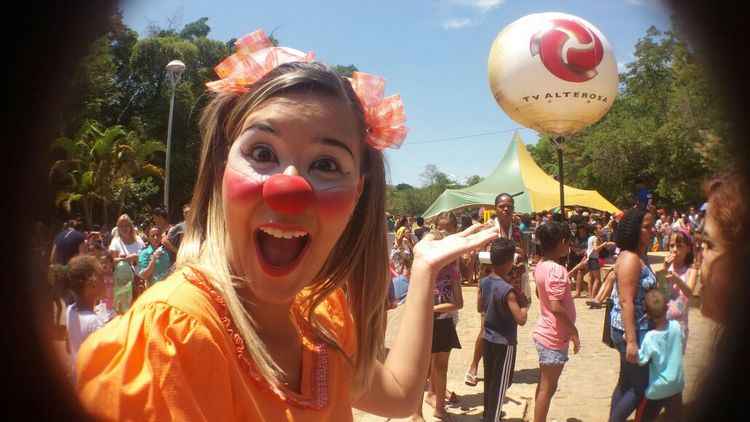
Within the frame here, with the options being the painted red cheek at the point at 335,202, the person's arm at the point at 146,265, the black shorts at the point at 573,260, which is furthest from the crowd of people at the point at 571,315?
the black shorts at the point at 573,260

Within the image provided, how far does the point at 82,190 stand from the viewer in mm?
3611

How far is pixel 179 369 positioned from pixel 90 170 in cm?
374

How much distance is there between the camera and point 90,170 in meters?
3.88

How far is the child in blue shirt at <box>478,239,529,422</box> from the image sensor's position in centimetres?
330

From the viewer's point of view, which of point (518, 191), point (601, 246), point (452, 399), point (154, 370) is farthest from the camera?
point (518, 191)

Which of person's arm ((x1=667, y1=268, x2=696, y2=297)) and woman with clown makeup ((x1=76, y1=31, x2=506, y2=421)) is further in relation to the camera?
person's arm ((x1=667, y1=268, x2=696, y2=297))

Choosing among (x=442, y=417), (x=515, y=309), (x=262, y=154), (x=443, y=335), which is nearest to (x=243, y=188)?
(x=262, y=154)

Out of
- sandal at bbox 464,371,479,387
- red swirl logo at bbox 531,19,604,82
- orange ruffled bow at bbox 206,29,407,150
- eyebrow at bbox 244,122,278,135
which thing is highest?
red swirl logo at bbox 531,19,604,82

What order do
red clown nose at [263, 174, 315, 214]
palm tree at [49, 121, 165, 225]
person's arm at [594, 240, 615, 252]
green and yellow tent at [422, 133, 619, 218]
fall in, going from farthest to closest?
green and yellow tent at [422, 133, 619, 218], person's arm at [594, 240, 615, 252], palm tree at [49, 121, 165, 225], red clown nose at [263, 174, 315, 214]

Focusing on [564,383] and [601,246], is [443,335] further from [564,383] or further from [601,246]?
[601,246]

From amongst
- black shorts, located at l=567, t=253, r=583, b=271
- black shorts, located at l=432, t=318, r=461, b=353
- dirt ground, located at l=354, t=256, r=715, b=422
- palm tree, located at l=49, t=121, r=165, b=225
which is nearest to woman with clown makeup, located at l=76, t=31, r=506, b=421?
palm tree, located at l=49, t=121, r=165, b=225

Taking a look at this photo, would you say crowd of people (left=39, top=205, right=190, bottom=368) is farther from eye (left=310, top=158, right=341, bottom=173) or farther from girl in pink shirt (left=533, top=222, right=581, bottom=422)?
girl in pink shirt (left=533, top=222, right=581, bottom=422)

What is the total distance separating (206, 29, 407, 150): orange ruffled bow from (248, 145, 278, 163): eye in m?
0.20

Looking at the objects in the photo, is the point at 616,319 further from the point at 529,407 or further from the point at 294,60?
the point at 294,60
